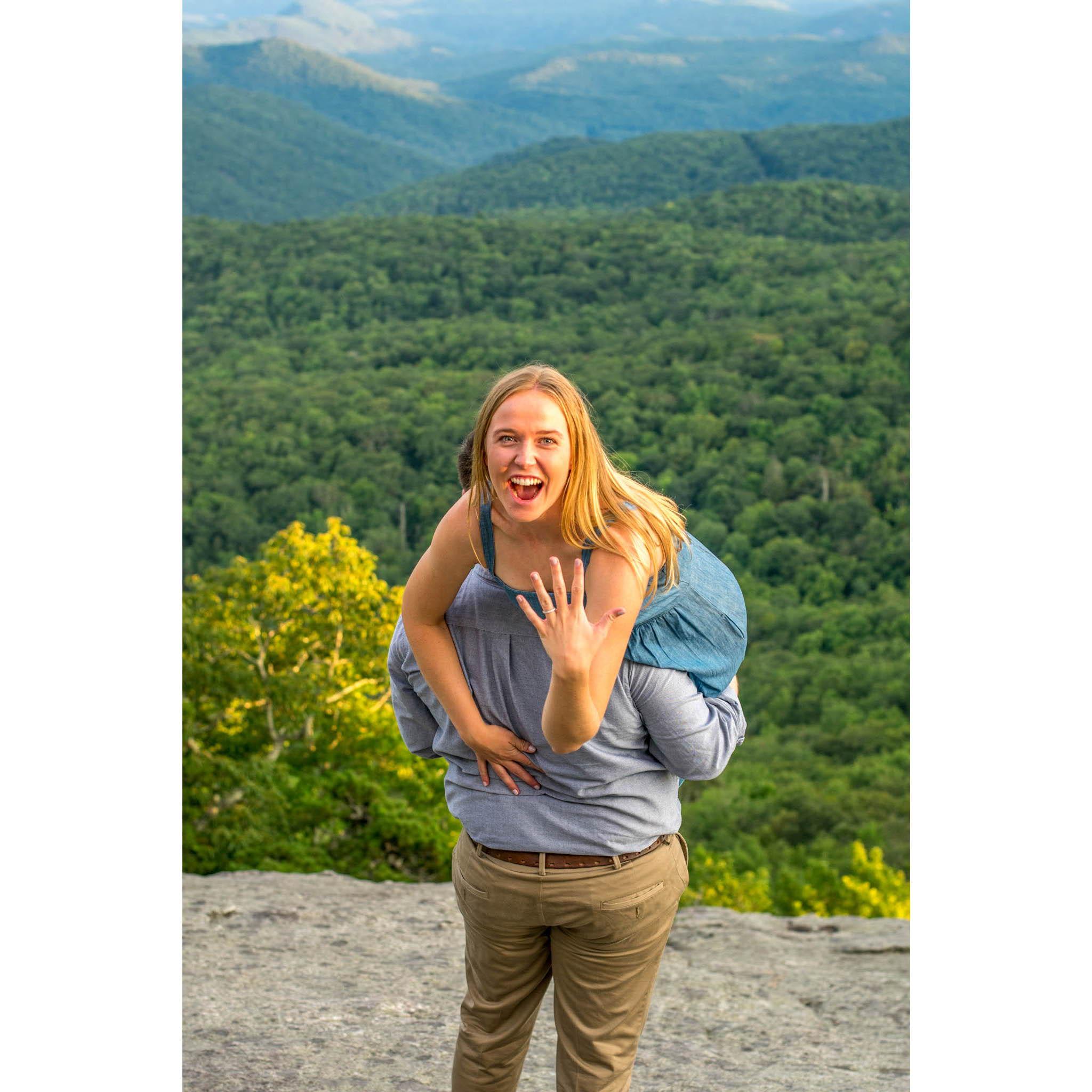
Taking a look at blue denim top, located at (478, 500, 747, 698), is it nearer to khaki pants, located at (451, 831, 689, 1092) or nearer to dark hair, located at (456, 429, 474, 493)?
dark hair, located at (456, 429, 474, 493)

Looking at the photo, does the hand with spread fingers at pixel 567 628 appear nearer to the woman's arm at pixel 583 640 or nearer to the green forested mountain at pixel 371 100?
the woman's arm at pixel 583 640

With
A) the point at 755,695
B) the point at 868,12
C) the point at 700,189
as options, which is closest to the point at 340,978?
the point at 755,695

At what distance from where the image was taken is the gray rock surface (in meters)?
2.46

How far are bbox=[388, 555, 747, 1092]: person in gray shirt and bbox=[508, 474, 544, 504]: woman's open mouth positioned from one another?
16cm

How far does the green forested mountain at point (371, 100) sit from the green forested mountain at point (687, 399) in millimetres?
20894

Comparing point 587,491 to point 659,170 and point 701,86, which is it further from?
point 701,86

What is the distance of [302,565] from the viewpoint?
35.2 feet

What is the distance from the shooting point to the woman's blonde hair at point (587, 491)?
1.36m

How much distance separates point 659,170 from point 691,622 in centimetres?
5585

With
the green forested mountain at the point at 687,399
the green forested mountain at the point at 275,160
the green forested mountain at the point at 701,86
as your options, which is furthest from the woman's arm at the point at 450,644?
the green forested mountain at the point at 701,86

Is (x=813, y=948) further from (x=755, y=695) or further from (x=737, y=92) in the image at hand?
(x=737, y=92)

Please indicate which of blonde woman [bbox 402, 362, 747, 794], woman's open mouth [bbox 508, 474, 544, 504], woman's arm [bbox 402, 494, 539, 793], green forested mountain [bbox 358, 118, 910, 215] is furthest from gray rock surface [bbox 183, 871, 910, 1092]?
green forested mountain [bbox 358, 118, 910, 215]

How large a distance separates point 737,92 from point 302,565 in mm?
62008

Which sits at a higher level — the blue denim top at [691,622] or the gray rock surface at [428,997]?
the blue denim top at [691,622]
